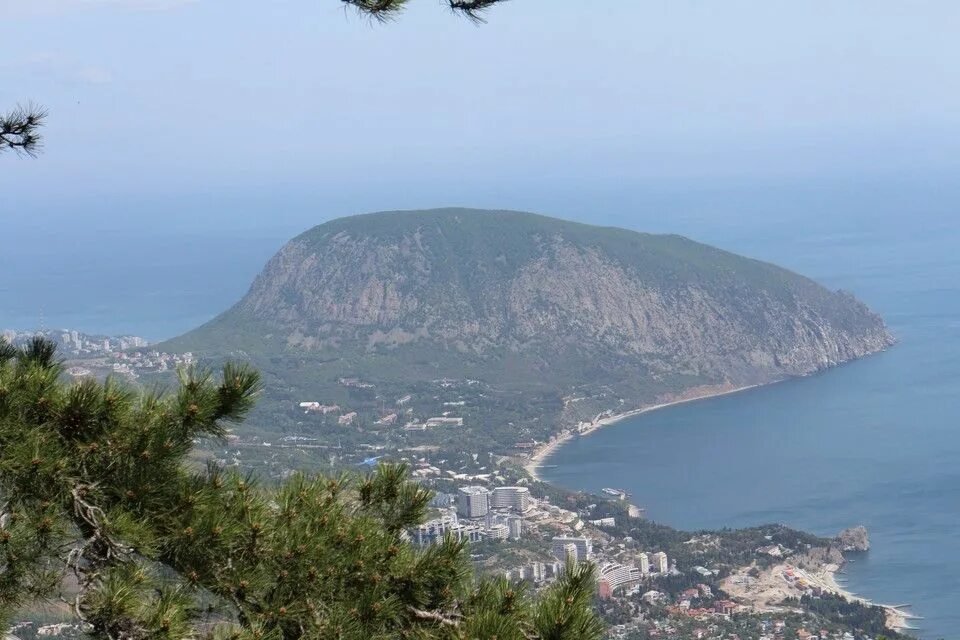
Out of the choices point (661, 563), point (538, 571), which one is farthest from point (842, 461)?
point (538, 571)

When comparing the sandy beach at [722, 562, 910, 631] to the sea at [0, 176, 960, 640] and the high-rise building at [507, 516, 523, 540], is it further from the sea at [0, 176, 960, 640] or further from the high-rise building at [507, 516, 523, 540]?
the high-rise building at [507, 516, 523, 540]

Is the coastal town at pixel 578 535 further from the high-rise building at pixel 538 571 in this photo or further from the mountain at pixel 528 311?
the mountain at pixel 528 311

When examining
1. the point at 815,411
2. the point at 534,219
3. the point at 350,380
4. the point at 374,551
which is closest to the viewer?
the point at 374,551

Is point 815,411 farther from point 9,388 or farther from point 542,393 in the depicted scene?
point 9,388

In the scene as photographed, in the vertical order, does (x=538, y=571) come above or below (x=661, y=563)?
above

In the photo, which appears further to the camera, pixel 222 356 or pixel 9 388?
pixel 222 356

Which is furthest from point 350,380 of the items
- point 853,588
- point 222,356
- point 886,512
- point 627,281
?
point 853,588

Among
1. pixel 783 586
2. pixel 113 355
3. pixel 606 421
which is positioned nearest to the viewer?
pixel 783 586

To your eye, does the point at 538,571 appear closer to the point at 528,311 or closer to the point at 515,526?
the point at 515,526
